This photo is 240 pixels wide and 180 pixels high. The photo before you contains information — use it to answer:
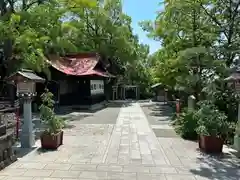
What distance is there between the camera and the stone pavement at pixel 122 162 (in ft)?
19.1

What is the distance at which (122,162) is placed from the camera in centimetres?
677

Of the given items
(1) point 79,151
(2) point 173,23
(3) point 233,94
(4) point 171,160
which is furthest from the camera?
(2) point 173,23

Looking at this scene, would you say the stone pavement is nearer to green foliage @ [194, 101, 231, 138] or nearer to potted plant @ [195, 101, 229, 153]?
potted plant @ [195, 101, 229, 153]

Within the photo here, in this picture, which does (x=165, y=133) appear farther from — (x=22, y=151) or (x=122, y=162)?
(x=22, y=151)

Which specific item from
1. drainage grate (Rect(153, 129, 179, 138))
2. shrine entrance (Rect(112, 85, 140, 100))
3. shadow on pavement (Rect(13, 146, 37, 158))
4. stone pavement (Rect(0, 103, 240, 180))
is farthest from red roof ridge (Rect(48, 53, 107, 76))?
shrine entrance (Rect(112, 85, 140, 100))

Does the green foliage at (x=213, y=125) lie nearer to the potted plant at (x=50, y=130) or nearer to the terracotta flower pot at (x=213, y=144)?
the terracotta flower pot at (x=213, y=144)

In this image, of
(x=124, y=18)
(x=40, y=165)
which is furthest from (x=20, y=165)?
(x=124, y=18)

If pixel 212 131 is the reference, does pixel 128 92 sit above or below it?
above

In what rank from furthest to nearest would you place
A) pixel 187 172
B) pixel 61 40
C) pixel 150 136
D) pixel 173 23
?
pixel 173 23, pixel 61 40, pixel 150 136, pixel 187 172

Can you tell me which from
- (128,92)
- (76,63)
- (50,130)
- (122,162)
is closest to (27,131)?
(50,130)

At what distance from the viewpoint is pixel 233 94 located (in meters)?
11.5

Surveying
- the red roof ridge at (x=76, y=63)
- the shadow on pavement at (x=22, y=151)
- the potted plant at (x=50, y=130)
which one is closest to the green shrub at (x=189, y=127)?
the potted plant at (x=50, y=130)

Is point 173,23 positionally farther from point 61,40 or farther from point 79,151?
point 79,151

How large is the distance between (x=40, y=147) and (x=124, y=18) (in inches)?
1091
